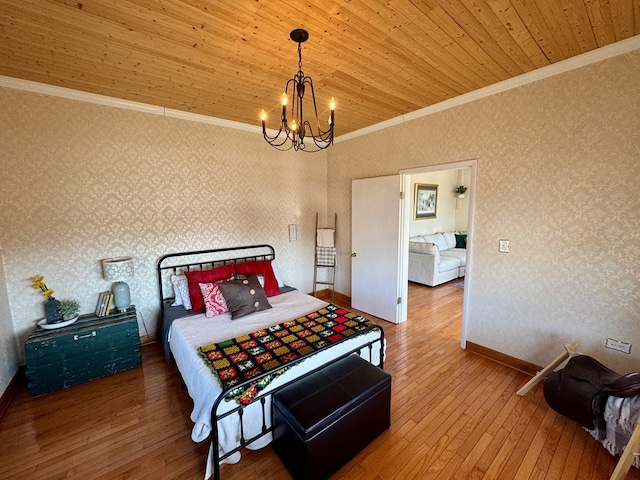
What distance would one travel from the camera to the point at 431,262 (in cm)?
505

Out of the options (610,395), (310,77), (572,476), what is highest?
(310,77)

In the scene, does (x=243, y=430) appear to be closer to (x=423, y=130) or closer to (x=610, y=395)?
(x=610, y=395)

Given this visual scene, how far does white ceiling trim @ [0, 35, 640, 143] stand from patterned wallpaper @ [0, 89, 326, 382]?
0.07 metres

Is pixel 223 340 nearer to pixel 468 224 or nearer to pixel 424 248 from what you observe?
pixel 468 224

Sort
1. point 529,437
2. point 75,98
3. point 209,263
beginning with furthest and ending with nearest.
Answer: point 209,263
point 75,98
point 529,437

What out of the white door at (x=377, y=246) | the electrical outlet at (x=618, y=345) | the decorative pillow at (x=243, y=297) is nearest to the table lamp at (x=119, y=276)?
the decorative pillow at (x=243, y=297)

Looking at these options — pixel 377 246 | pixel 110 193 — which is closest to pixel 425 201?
pixel 377 246

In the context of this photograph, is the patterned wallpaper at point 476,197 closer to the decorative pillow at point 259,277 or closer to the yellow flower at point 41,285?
the yellow flower at point 41,285

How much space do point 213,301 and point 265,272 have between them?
30.1 inches

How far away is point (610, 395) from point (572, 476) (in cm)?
57

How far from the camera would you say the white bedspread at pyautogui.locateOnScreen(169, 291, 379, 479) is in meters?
1.55

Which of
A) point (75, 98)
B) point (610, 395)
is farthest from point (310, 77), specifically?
point (610, 395)

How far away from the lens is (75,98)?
8.34 feet

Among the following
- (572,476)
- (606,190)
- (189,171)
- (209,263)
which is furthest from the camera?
(209,263)
